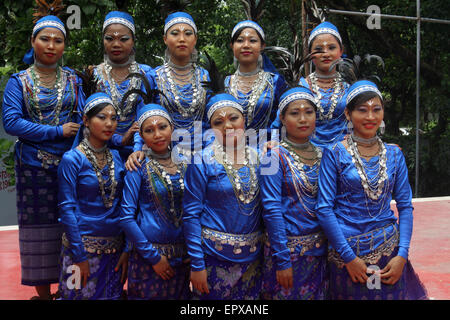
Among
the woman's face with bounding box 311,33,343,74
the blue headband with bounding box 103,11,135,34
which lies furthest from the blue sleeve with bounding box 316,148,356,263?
the blue headband with bounding box 103,11,135,34

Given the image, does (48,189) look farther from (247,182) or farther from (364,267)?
(364,267)

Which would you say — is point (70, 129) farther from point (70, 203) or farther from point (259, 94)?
point (259, 94)

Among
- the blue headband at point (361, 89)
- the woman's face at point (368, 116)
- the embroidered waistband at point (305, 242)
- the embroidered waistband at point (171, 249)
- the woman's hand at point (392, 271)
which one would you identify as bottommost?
the woman's hand at point (392, 271)

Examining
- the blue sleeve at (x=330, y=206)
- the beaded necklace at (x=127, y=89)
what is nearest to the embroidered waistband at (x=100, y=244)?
the beaded necklace at (x=127, y=89)

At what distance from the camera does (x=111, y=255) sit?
3959 millimetres

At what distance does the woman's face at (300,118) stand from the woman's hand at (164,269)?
4.02 feet

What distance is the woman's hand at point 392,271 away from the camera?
3.39 metres

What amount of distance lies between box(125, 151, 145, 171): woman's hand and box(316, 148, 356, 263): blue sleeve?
1.23 m

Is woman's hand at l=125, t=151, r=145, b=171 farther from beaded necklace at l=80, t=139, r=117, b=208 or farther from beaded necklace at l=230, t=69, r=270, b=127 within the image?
beaded necklace at l=230, t=69, r=270, b=127

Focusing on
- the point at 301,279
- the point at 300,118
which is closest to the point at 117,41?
the point at 300,118

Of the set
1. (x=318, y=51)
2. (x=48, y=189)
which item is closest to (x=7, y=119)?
(x=48, y=189)

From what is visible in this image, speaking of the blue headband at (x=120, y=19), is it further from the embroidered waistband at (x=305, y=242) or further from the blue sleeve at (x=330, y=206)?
the embroidered waistband at (x=305, y=242)

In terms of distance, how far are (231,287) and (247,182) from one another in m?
0.69

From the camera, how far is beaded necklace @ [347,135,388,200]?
3398 mm
